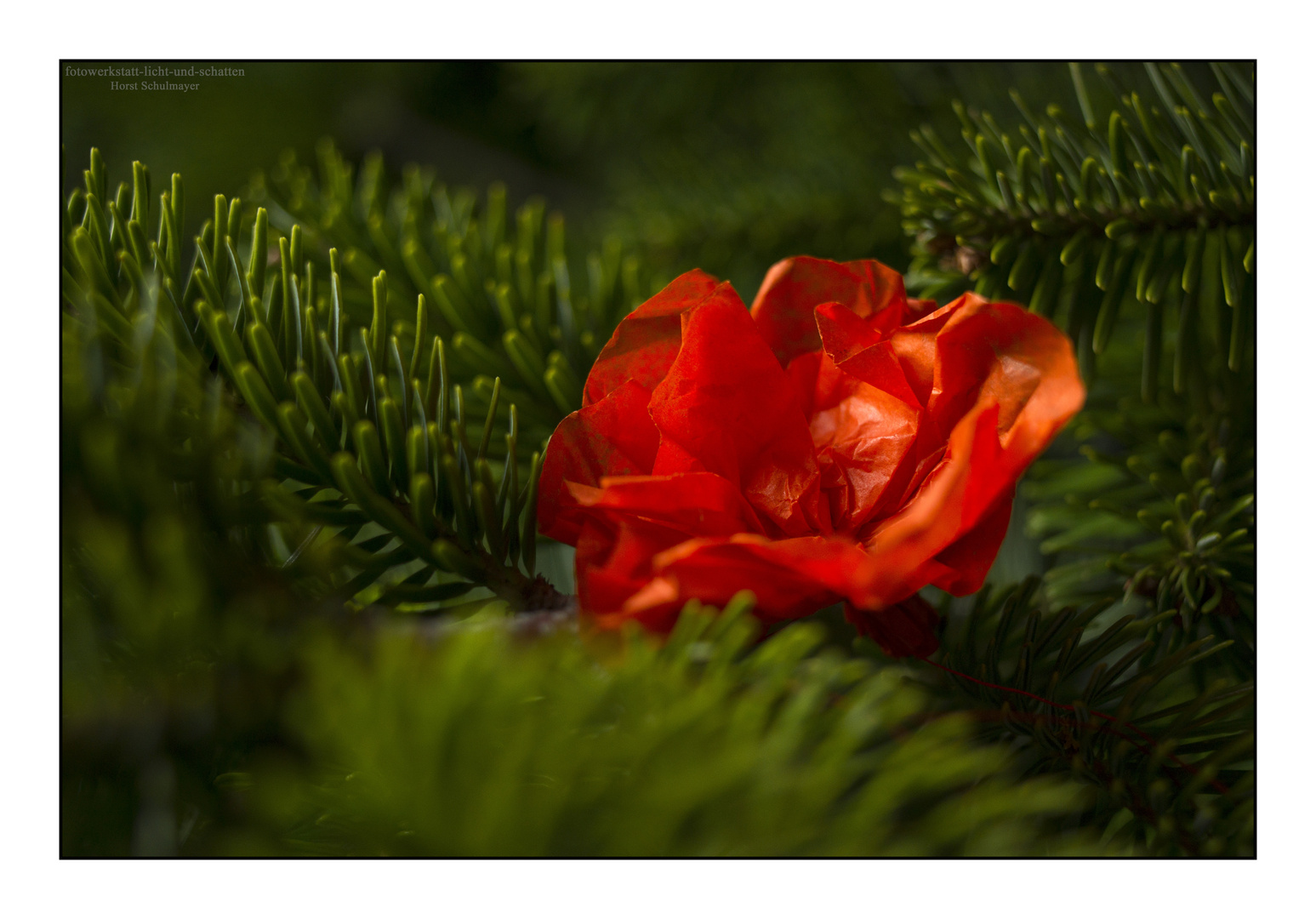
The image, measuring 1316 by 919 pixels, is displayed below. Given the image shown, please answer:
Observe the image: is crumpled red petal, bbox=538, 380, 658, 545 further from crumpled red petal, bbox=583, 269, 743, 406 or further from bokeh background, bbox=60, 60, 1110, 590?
bokeh background, bbox=60, 60, 1110, 590

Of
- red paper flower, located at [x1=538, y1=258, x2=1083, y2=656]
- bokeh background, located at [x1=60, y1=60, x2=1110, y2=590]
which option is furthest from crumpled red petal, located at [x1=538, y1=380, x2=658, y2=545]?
bokeh background, located at [x1=60, y1=60, x2=1110, y2=590]

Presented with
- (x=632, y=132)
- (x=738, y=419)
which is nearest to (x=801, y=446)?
(x=738, y=419)

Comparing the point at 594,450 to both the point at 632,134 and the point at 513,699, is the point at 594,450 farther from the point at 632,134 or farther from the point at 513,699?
the point at 632,134

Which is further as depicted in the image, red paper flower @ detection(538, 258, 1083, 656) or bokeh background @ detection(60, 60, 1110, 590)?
bokeh background @ detection(60, 60, 1110, 590)

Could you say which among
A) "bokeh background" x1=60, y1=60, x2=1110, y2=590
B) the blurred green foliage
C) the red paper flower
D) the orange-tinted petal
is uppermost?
"bokeh background" x1=60, y1=60, x2=1110, y2=590

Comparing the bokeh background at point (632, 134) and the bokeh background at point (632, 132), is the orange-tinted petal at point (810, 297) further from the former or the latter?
the bokeh background at point (632, 132)

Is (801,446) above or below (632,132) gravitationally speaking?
below

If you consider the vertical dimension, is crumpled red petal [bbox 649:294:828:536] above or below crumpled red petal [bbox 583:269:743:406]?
below

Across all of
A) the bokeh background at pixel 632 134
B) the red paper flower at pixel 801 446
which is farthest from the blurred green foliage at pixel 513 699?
the bokeh background at pixel 632 134
